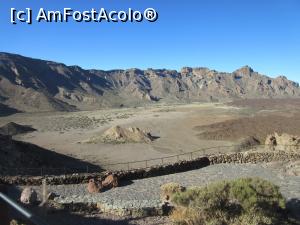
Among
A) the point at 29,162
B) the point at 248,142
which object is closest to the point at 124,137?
the point at 248,142

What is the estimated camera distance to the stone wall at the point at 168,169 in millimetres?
25859

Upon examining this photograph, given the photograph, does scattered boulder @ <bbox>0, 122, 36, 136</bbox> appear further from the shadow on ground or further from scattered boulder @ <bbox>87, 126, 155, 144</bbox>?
the shadow on ground

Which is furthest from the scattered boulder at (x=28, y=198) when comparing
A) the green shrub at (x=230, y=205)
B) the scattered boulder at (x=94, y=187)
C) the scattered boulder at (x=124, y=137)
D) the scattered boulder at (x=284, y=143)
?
the scattered boulder at (x=124, y=137)

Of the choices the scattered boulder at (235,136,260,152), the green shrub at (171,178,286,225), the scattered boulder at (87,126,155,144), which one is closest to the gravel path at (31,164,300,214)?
the green shrub at (171,178,286,225)

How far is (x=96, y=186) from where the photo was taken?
2488 cm

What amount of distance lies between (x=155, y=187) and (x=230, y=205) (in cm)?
771

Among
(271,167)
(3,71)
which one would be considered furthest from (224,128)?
(3,71)

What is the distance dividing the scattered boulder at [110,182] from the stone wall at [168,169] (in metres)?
0.97

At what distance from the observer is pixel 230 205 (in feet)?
62.0

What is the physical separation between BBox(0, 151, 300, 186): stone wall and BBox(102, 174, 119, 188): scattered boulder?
38.1 inches

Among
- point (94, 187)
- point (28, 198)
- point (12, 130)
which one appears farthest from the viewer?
point (12, 130)

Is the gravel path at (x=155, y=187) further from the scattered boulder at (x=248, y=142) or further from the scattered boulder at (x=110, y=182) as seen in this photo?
the scattered boulder at (x=248, y=142)

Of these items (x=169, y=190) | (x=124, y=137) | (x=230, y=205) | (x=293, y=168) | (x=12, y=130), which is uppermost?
(x=230, y=205)

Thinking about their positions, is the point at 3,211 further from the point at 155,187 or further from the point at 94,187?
the point at 155,187
